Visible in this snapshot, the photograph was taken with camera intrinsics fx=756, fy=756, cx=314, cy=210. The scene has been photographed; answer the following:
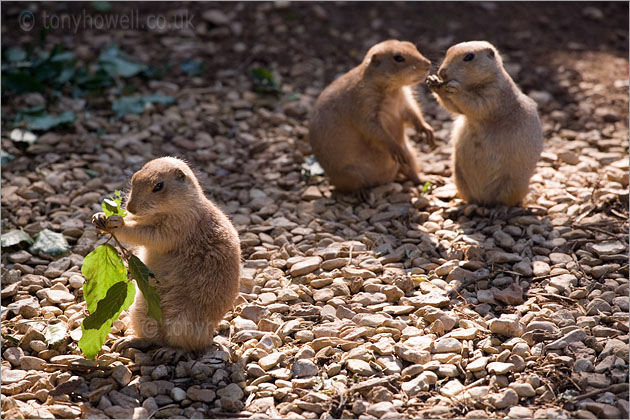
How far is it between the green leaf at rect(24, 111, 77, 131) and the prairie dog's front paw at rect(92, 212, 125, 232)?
3701 mm

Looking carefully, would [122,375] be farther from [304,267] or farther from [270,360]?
[304,267]

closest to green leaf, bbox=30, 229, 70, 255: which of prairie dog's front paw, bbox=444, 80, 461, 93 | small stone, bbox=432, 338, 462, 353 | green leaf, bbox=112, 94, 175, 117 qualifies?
green leaf, bbox=112, 94, 175, 117

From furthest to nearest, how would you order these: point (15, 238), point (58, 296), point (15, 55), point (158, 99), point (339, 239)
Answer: point (15, 55) → point (158, 99) → point (339, 239) → point (15, 238) → point (58, 296)

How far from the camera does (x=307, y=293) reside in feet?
19.2

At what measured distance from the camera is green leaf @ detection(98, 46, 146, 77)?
9.26 m

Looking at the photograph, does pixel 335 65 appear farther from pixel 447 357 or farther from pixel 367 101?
pixel 447 357

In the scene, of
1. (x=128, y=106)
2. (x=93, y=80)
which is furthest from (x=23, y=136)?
(x=93, y=80)

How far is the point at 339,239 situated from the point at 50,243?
8.08 ft

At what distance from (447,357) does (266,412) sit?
1.25 m

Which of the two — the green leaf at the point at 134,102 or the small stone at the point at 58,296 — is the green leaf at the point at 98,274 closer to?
the small stone at the point at 58,296

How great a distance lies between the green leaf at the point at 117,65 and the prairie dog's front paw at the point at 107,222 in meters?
4.72

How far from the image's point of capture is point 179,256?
5152 millimetres

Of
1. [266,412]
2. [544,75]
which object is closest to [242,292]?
[266,412]

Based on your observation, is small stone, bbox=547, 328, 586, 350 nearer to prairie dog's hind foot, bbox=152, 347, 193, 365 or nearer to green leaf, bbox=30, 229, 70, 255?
prairie dog's hind foot, bbox=152, 347, 193, 365
